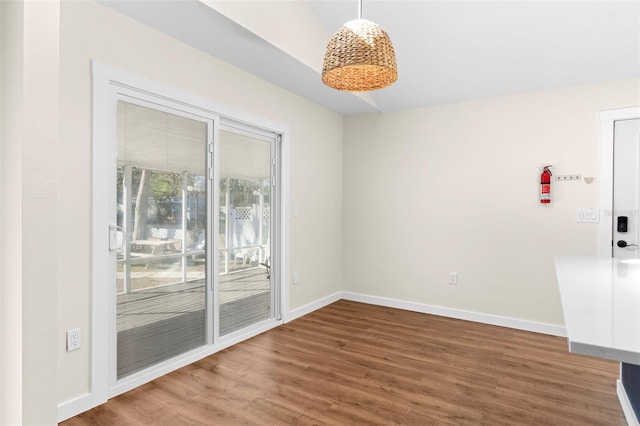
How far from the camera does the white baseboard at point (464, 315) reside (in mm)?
3613

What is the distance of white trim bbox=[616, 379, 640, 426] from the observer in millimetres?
1964

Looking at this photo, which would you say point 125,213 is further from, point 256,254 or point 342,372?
point 342,372

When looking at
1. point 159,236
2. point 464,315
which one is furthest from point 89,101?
point 464,315

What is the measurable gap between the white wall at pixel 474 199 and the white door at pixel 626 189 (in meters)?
0.16

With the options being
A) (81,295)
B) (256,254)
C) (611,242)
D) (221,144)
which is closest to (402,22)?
(221,144)

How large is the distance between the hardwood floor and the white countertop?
3.05 ft

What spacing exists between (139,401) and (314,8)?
3249 mm

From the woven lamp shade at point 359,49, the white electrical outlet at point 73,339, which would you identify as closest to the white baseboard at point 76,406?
the white electrical outlet at point 73,339

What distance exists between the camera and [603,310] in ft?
3.57

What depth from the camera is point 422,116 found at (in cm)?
429

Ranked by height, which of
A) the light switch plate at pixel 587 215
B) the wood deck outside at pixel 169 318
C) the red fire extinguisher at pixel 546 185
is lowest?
the wood deck outside at pixel 169 318

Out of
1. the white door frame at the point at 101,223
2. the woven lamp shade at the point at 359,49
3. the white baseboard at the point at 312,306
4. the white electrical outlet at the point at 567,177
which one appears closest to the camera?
the woven lamp shade at the point at 359,49

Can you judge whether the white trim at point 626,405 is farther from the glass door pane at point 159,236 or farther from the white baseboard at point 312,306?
the glass door pane at point 159,236

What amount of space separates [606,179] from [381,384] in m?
2.76
